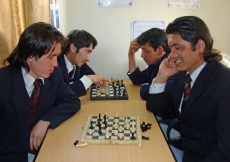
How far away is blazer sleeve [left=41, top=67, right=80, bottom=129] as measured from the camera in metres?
1.39

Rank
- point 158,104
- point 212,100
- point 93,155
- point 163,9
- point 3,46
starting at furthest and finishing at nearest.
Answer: point 163,9
point 3,46
point 158,104
point 212,100
point 93,155

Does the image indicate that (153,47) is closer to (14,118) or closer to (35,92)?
(35,92)

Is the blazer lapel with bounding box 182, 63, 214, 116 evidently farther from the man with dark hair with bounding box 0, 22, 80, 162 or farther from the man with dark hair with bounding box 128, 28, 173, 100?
the man with dark hair with bounding box 0, 22, 80, 162

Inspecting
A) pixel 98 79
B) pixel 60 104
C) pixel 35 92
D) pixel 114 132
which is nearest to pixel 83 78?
pixel 98 79

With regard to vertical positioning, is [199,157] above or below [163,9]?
below

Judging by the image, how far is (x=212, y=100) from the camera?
3.87 feet

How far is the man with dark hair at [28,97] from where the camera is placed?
1284 mm

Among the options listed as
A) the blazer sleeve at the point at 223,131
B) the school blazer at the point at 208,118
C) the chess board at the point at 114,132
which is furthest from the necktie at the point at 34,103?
the blazer sleeve at the point at 223,131

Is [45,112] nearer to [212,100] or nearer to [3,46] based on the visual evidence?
[3,46]

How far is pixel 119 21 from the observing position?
2641 millimetres

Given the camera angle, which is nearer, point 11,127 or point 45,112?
point 11,127

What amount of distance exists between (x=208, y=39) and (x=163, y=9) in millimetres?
1435

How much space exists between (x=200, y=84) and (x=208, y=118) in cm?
20

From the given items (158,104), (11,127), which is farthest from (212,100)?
(11,127)
